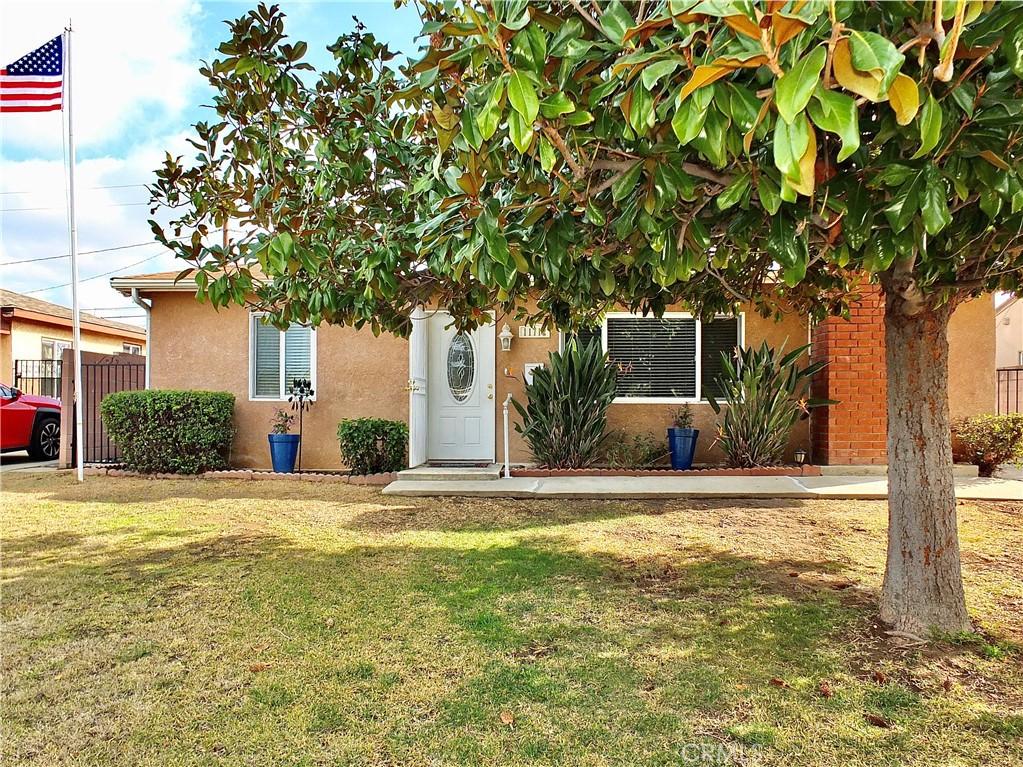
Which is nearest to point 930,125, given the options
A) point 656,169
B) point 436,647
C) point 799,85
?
point 799,85

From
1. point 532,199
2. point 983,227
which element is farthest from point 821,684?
point 532,199

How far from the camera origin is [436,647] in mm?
3326

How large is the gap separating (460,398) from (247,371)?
3433 mm

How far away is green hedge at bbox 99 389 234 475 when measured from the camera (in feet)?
30.4

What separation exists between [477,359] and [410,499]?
3057mm

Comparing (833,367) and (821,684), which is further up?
(833,367)

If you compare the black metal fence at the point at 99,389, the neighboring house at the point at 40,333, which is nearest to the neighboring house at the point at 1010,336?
the black metal fence at the point at 99,389

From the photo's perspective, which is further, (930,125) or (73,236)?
(73,236)

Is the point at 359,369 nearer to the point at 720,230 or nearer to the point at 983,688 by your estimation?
the point at 720,230

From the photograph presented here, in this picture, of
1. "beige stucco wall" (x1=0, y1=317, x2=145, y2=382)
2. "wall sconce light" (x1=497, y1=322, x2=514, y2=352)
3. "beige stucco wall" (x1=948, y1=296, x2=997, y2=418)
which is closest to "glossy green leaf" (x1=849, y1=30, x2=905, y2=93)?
"wall sconce light" (x1=497, y1=322, x2=514, y2=352)

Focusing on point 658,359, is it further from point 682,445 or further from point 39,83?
point 39,83

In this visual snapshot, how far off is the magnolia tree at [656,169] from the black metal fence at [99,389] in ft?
25.0

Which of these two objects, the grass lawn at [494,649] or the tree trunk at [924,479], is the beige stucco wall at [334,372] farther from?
the tree trunk at [924,479]

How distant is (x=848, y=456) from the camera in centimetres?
871
